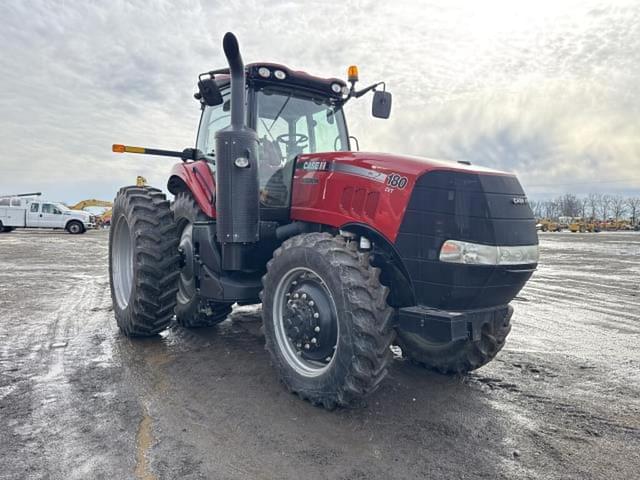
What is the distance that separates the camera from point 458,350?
12.3ft

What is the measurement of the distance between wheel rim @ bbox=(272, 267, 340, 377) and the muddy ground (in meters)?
0.30

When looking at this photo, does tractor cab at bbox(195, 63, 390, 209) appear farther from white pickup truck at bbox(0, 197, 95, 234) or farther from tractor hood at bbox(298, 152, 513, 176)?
white pickup truck at bbox(0, 197, 95, 234)

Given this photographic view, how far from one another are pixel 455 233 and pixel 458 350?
126cm

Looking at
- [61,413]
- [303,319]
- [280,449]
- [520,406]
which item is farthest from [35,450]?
[520,406]

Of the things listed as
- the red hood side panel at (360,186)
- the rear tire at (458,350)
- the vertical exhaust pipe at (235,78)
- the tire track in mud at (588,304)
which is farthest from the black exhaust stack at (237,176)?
the tire track in mud at (588,304)

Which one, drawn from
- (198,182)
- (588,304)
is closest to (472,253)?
(198,182)

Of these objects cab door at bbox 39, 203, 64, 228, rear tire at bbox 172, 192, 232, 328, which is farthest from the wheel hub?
cab door at bbox 39, 203, 64, 228

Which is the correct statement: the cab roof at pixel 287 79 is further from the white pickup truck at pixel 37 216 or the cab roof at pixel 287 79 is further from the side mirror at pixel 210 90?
the white pickup truck at pixel 37 216

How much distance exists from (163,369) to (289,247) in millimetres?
1724

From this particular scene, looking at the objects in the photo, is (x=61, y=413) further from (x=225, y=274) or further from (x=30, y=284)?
(x=30, y=284)

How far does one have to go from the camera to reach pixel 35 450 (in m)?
2.61

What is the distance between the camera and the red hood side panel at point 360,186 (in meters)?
3.10

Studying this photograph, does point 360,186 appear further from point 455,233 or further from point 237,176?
point 237,176

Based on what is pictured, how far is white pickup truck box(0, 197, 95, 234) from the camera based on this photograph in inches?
1082
